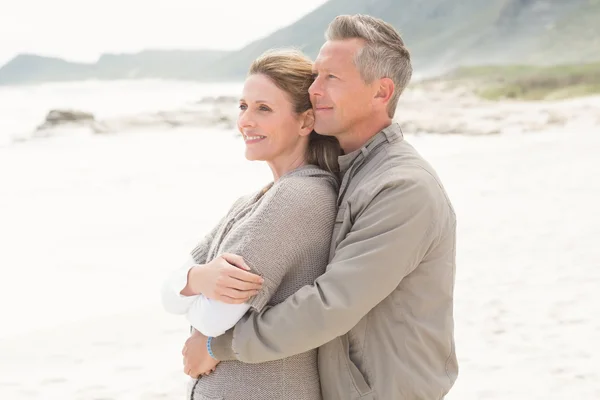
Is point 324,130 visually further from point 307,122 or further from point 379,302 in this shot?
point 379,302

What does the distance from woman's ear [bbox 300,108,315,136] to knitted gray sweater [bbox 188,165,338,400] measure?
0.54 ft

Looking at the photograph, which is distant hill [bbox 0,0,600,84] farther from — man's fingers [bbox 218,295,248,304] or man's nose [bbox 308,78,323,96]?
man's fingers [bbox 218,295,248,304]

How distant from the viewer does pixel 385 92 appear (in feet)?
6.33

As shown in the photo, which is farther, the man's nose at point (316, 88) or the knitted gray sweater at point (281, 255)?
the man's nose at point (316, 88)

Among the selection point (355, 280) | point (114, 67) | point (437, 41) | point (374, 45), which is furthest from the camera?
point (114, 67)

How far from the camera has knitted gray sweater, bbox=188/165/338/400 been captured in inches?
67.4

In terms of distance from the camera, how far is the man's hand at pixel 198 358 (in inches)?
71.2

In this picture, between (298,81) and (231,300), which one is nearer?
(231,300)

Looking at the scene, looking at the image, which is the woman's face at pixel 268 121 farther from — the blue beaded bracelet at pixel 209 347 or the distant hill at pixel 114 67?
the distant hill at pixel 114 67

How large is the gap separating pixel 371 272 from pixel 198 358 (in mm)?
490

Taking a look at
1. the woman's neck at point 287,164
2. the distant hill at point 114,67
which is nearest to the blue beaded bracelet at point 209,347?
the woman's neck at point 287,164

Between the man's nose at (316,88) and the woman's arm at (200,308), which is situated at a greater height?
the man's nose at (316,88)

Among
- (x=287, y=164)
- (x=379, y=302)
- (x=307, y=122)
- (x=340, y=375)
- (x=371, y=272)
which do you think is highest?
(x=307, y=122)

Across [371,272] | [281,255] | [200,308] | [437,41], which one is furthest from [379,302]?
[437,41]
